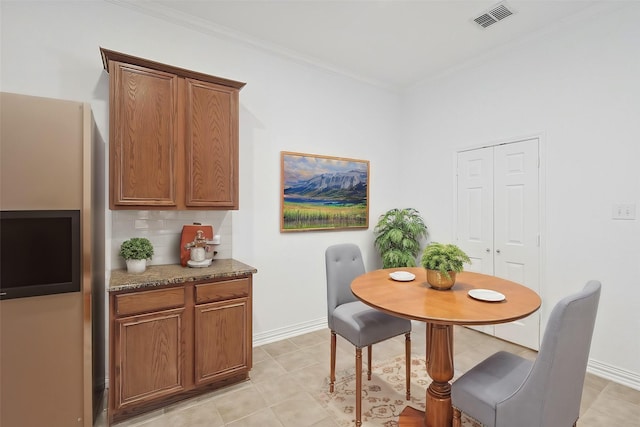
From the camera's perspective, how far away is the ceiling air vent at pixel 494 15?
2.59 meters

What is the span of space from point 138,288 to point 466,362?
9.16 ft

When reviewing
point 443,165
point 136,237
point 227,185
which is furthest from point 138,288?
point 443,165

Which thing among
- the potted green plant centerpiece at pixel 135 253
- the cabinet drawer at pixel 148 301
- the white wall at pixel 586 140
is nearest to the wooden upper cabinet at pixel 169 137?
the potted green plant centerpiece at pixel 135 253

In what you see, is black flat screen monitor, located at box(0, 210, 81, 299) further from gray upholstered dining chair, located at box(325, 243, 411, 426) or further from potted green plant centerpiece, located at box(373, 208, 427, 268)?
potted green plant centerpiece, located at box(373, 208, 427, 268)

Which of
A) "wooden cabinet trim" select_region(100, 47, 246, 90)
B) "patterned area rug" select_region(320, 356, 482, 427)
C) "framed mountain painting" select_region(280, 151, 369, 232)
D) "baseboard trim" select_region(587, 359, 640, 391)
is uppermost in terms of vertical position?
"wooden cabinet trim" select_region(100, 47, 246, 90)

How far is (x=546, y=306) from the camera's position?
2.96 m

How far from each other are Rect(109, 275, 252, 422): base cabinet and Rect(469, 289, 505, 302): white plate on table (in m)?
1.60

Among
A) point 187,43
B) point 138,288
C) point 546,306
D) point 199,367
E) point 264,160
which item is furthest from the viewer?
point 264,160

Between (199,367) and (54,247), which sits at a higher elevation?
(54,247)

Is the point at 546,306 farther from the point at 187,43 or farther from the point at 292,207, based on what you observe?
the point at 187,43

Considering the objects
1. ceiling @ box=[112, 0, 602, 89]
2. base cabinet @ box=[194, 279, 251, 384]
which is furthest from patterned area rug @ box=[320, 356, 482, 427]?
ceiling @ box=[112, 0, 602, 89]

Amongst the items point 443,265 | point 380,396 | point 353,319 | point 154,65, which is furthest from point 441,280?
point 154,65

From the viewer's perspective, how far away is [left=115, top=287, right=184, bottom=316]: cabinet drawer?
6.39ft

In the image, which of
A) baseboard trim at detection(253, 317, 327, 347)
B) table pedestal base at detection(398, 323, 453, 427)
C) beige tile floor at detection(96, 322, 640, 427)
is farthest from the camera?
baseboard trim at detection(253, 317, 327, 347)
